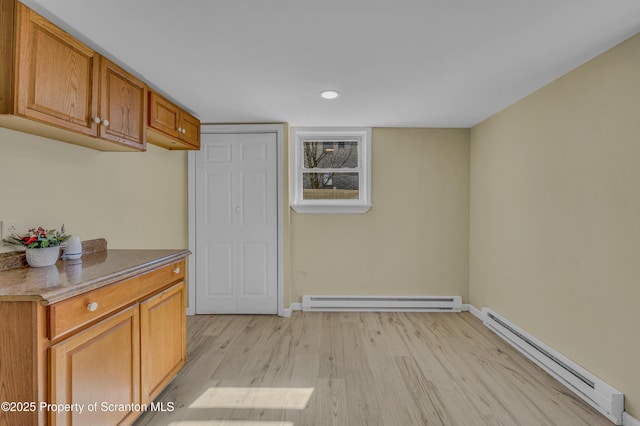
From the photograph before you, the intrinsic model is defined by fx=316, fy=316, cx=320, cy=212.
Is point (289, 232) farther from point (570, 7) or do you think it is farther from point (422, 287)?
point (570, 7)

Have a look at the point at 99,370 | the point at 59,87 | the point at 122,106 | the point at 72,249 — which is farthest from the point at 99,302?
the point at 122,106

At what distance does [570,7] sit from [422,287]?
3068 mm

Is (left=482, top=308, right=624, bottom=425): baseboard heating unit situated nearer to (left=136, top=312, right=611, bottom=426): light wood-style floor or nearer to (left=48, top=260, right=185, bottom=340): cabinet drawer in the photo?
(left=136, top=312, right=611, bottom=426): light wood-style floor

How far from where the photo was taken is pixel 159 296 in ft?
6.58

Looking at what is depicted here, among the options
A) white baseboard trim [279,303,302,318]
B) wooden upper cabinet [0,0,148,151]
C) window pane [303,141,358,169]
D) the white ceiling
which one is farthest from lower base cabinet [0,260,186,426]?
window pane [303,141,358,169]

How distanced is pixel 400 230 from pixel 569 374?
2075 mm

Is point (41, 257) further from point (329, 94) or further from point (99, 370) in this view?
point (329, 94)

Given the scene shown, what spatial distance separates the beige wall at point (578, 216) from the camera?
73.5 inches

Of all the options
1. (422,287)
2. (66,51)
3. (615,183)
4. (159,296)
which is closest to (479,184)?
(422,287)

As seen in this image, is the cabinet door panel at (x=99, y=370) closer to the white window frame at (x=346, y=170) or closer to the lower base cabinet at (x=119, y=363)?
the lower base cabinet at (x=119, y=363)

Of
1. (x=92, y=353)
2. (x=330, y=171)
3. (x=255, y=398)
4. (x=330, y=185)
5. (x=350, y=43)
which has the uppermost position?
(x=350, y=43)

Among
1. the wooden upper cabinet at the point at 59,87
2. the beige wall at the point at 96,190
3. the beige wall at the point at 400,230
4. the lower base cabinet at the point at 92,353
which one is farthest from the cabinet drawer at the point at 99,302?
the beige wall at the point at 400,230

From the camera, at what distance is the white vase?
1735 mm

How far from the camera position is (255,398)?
7.04 ft
